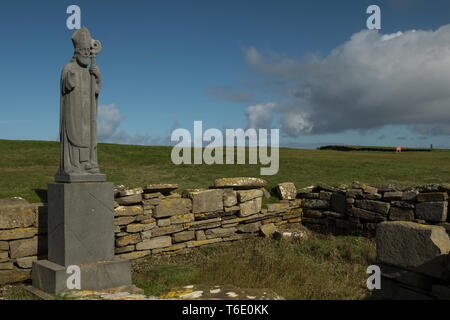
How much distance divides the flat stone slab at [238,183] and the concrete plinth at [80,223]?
367 centimetres

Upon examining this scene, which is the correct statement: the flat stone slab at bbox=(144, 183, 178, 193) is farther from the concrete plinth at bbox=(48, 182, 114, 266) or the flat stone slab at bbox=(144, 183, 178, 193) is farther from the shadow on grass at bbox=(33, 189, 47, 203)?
the shadow on grass at bbox=(33, 189, 47, 203)

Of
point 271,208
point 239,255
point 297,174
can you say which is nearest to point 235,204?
point 271,208

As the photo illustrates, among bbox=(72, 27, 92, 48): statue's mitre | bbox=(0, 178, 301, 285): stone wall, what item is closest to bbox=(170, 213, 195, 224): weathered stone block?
bbox=(0, 178, 301, 285): stone wall

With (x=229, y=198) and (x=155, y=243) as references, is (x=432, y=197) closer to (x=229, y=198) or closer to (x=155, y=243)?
(x=229, y=198)

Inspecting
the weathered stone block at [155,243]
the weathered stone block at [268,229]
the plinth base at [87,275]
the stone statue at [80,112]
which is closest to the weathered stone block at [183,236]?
the weathered stone block at [155,243]

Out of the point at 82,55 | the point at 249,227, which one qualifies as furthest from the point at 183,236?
the point at 82,55

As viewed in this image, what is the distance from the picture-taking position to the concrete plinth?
6418mm

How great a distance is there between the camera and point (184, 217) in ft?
30.2

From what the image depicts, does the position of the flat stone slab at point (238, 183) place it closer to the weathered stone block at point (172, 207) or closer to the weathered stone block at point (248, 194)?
the weathered stone block at point (248, 194)

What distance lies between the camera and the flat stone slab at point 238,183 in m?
10.1
